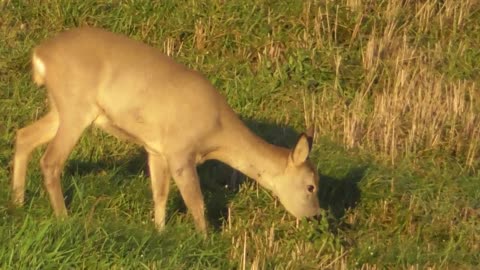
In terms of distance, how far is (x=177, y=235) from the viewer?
8.24 m

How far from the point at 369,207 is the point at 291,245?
1.20 meters

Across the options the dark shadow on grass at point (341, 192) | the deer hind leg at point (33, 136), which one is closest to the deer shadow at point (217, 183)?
the dark shadow on grass at point (341, 192)

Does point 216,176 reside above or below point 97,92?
below

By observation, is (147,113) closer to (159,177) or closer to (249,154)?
(159,177)

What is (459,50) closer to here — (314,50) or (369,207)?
(314,50)

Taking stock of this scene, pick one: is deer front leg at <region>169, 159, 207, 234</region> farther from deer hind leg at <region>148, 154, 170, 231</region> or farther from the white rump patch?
the white rump patch

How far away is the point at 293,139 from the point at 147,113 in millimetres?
2281

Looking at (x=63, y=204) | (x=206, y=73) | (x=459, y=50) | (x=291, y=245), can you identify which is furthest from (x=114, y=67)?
(x=459, y=50)

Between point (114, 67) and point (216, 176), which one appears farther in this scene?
point (216, 176)

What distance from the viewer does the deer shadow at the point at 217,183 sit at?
9.39 m

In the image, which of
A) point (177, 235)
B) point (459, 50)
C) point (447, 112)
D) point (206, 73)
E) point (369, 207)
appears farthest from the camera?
point (459, 50)

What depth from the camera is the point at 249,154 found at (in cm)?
905

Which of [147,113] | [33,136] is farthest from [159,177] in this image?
[33,136]

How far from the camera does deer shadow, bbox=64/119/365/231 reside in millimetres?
9391
